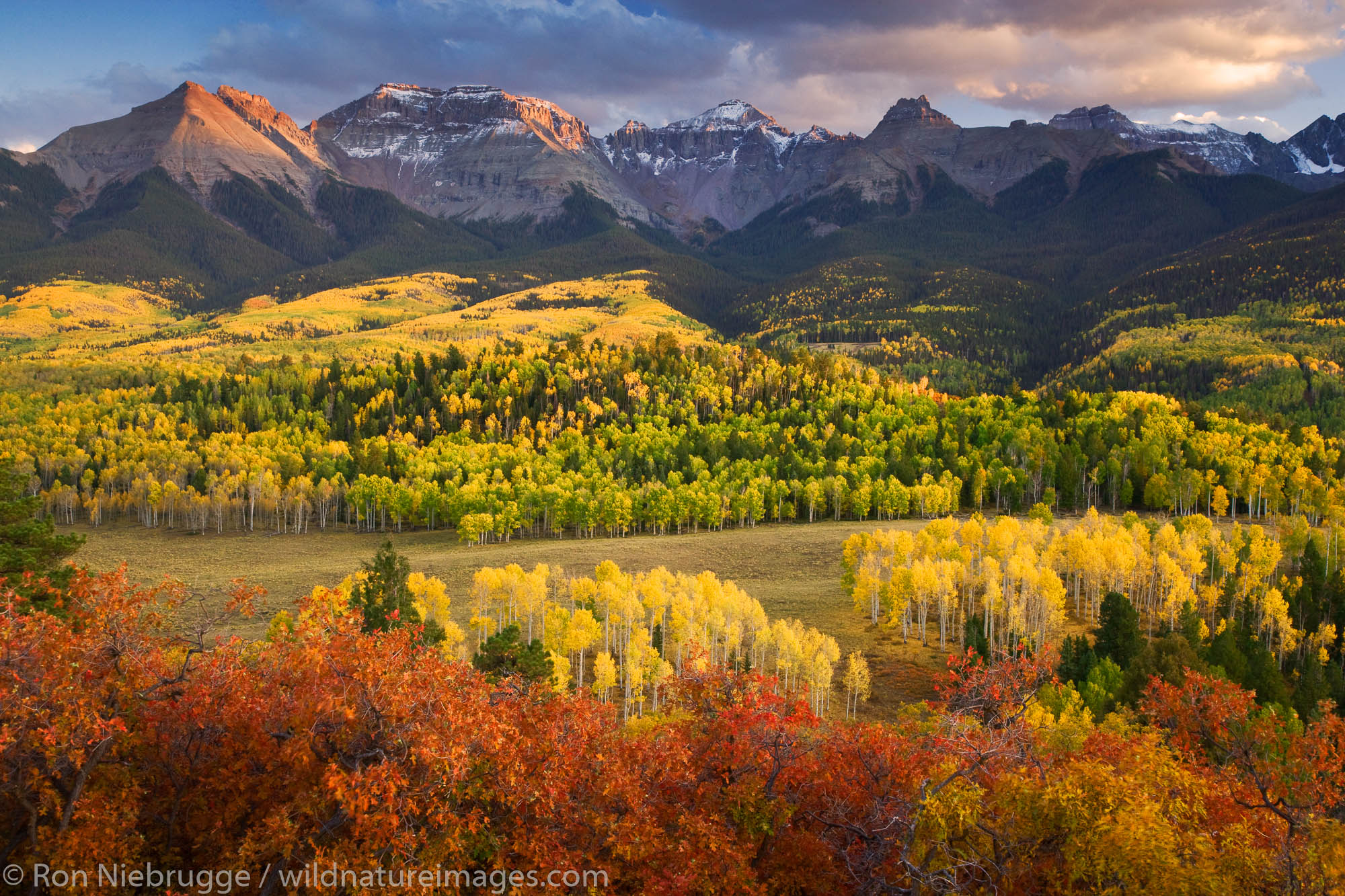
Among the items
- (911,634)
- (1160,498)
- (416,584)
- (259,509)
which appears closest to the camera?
(416,584)

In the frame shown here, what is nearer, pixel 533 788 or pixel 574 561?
pixel 533 788

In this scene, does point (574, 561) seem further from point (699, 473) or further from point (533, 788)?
point (533, 788)

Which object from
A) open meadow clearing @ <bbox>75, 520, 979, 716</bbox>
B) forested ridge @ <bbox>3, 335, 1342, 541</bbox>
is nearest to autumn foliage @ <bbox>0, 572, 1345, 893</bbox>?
open meadow clearing @ <bbox>75, 520, 979, 716</bbox>

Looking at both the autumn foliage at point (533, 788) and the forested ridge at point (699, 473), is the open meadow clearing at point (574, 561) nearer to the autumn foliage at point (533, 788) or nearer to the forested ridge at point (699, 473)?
the forested ridge at point (699, 473)

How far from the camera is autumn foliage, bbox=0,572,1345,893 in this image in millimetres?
18453

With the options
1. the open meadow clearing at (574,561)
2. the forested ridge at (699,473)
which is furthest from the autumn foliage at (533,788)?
the forested ridge at (699,473)

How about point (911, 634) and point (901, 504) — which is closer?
point (911, 634)

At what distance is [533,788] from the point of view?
68.3 feet

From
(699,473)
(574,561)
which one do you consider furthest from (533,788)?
(699,473)

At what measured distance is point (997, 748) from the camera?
69.8ft

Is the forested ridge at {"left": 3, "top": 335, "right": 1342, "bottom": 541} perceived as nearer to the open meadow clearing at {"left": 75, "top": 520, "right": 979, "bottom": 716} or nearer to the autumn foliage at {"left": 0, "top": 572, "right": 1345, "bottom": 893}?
the open meadow clearing at {"left": 75, "top": 520, "right": 979, "bottom": 716}

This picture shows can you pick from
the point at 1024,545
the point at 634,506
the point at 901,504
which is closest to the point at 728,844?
the point at 1024,545

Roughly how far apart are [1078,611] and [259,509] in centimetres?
15103

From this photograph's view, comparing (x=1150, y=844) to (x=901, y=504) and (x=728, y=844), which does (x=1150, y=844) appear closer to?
(x=728, y=844)
